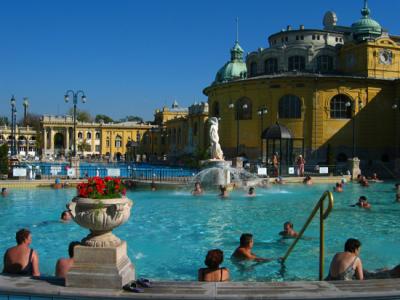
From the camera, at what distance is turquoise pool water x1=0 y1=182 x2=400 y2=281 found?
11.2 meters

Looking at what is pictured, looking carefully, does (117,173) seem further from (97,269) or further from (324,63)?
(324,63)

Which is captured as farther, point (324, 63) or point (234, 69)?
point (234, 69)

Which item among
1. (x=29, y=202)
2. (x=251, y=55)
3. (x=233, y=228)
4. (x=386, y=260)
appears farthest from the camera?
(x=251, y=55)

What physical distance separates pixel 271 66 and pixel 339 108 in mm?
11181

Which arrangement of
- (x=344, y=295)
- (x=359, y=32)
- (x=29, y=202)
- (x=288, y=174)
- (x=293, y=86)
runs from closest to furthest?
(x=344, y=295) < (x=29, y=202) < (x=288, y=174) < (x=293, y=86) < (x=359, y=32)

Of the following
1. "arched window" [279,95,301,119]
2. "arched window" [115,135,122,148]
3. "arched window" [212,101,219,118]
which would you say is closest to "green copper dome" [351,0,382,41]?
"arched window" [279,95,301,119]

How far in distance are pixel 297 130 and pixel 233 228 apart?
3922 centimetres

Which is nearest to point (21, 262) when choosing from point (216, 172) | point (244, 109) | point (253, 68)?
point (216, 172)

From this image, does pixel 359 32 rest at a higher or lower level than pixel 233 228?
higher

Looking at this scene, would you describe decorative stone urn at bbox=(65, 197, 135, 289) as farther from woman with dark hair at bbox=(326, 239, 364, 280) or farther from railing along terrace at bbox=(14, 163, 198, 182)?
railing along terrace at bbox=(14, 163, 198, 182)

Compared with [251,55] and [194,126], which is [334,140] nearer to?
[251,55]

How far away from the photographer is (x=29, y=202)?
22.3m

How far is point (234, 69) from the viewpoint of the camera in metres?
67.4

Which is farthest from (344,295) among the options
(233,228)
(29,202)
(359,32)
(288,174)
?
(359,32)
